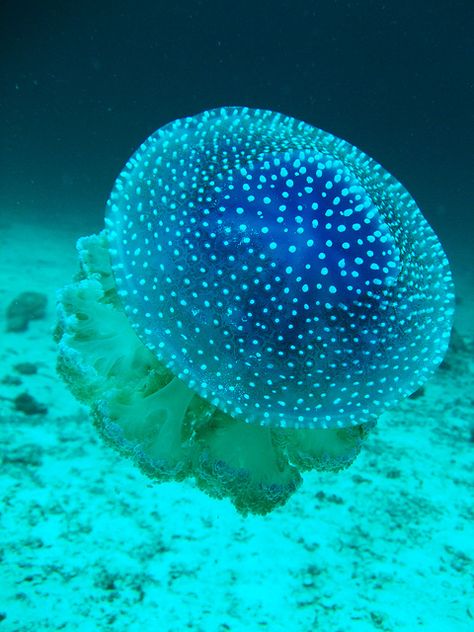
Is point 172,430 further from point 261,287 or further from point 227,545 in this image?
point 227,545

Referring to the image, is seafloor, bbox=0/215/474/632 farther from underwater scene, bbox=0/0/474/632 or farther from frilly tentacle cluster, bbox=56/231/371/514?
frilly tentacle cluster, bbox=56/231/371/514

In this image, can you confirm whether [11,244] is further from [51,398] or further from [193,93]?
[193,93]

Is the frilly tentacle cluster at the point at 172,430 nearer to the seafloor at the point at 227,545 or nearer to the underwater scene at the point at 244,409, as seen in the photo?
the underwater scene at the point at 244,409

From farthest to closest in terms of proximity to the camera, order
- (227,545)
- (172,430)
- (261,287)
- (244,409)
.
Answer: (227,545)
(172,430)
(244,409)
(261,287)

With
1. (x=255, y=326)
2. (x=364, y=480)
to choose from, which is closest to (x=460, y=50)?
(x=364, y=480)

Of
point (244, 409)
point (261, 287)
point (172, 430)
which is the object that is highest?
point (261, 287)

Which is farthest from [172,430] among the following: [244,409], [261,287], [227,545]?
[227,545]

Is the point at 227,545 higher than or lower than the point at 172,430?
lower
